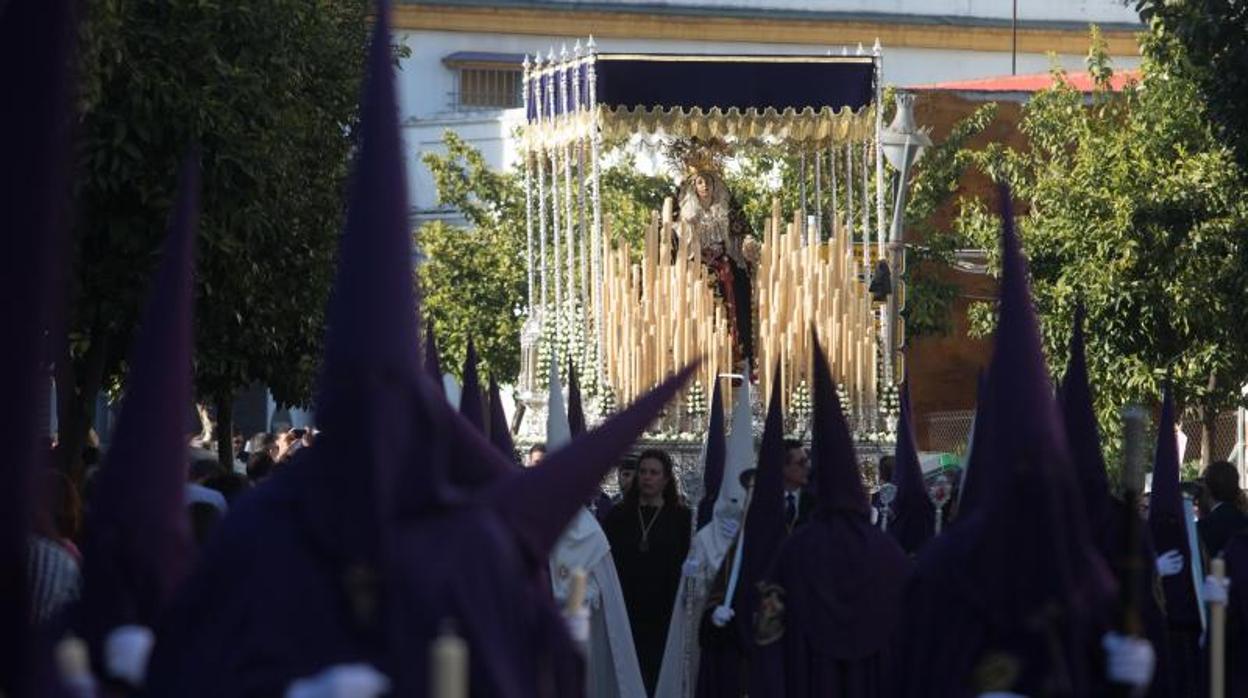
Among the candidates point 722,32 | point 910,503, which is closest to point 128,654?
point 910,503

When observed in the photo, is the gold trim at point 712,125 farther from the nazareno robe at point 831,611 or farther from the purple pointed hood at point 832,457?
the purple pointed hood at point 832,457

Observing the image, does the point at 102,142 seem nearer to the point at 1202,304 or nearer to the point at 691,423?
the point at 691,423

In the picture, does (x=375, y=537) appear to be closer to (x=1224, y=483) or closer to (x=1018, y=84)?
(x=1224, y=483)

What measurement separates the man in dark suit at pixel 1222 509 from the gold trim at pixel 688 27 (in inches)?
1462

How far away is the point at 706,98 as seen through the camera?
23.5 meters

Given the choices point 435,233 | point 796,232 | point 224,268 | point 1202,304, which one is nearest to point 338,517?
point 224,268

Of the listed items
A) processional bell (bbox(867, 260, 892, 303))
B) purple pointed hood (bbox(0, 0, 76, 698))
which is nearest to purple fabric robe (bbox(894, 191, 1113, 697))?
purple pointed hood (bbox(0, 0, 76, 698))

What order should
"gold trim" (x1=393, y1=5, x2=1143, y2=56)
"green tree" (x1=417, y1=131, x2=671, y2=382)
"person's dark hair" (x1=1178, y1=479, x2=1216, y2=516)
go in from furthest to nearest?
"gold trim" (x1=393, y1=5, x2=1143, y2=56)
"green tree" (x1=417, y1=131, x2=671, y2=382)
"person's dark hair" (x1=1178, y1=479, x2=1216, y2=516)

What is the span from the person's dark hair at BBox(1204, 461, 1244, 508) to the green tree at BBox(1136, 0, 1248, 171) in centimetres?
395

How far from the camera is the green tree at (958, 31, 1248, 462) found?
24.0 metres

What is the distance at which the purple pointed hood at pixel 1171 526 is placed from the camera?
43.9 ft

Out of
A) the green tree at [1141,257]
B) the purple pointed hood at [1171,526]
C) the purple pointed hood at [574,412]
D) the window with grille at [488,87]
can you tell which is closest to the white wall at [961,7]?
the window with grille at [488,87]

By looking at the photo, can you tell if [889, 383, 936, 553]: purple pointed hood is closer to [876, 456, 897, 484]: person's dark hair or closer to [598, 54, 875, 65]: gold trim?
[876, 456, 897, 484]: person's dark hair

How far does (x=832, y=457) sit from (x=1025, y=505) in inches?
144
